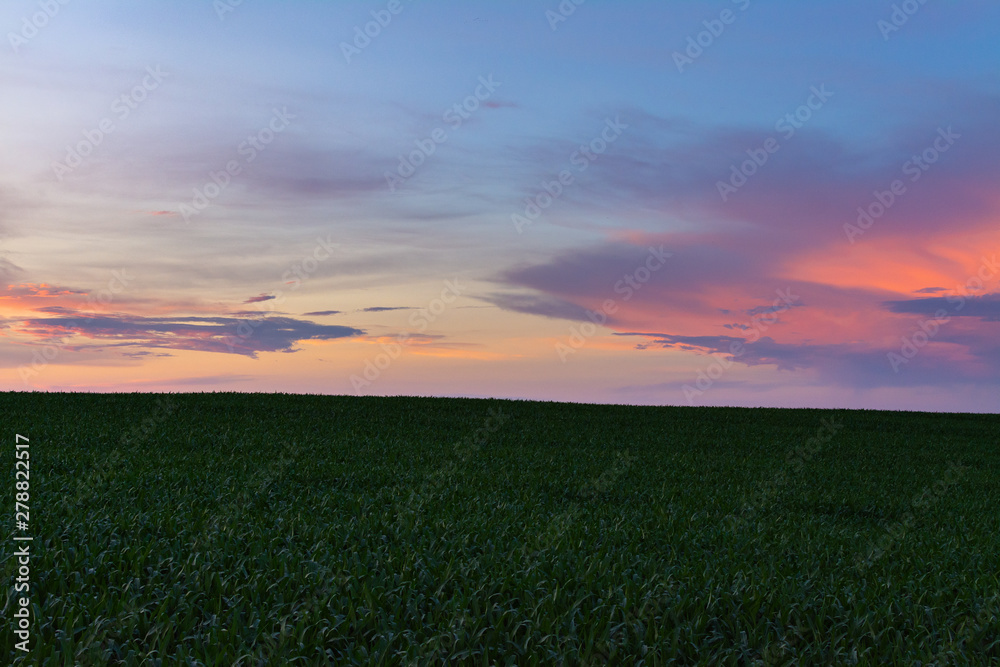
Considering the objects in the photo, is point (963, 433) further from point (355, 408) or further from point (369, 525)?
point (369, 525)

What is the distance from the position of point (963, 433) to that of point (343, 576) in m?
38.2

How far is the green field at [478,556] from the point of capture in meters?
6.93

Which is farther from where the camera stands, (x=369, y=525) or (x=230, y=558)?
(x=369, y=525)

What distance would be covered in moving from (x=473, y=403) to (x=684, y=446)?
560 inches

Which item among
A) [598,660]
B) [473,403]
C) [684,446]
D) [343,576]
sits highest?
[473,403]

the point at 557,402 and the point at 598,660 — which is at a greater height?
the point at 557,402

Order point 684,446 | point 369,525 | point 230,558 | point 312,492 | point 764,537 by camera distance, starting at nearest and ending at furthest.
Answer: point 230,558 < point 369,525 < point 764,537 < point 312,492 < point 684,446

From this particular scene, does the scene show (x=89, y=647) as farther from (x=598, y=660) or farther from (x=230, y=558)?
(x=598, y=660)

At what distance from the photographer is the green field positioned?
6.93m

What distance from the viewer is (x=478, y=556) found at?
938cm

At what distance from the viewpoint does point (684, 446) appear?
27297 millimetres

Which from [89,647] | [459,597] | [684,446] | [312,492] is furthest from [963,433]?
[89,647]

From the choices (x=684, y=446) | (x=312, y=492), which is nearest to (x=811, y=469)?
(x=684, y=446)

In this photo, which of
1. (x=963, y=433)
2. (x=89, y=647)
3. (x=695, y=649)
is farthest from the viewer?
(x=963, y=433)
